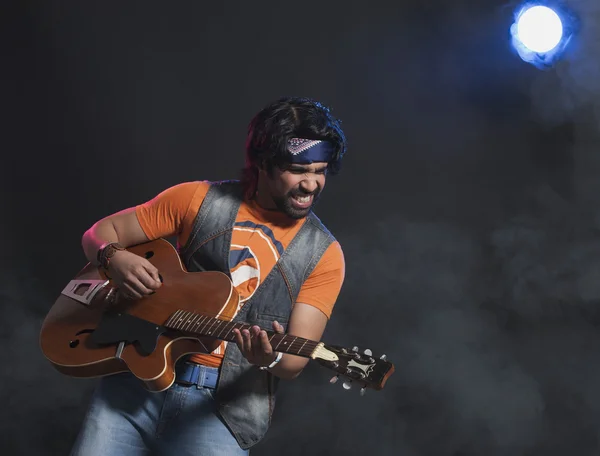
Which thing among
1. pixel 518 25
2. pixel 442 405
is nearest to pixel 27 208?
pixel 442 405

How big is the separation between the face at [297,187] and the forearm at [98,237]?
687 mm

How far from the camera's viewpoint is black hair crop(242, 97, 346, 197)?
9.59 ft

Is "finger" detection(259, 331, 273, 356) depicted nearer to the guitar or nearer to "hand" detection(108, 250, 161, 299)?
the guitar

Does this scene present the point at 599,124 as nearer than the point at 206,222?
No

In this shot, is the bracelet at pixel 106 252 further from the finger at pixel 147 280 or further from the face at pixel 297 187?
the face at pixel 297 187

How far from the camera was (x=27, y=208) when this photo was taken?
4.35 m

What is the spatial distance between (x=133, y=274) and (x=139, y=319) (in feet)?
0.60

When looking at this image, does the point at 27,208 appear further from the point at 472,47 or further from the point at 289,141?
the point at 472,47

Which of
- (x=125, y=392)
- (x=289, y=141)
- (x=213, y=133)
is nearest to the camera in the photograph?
(x=125, y=392)

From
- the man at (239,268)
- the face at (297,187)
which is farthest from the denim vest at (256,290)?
the face at (297,187)

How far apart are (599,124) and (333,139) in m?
1.91

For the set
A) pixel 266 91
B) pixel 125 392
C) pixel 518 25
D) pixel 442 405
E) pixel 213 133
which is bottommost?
pixel 125 392

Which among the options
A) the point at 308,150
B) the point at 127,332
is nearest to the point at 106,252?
the point at 127,332

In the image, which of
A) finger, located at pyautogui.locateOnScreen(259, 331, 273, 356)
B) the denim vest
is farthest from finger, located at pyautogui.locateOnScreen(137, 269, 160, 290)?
finger, located at pyautogui.locateOnScreen(259, 331, 273, 356)
